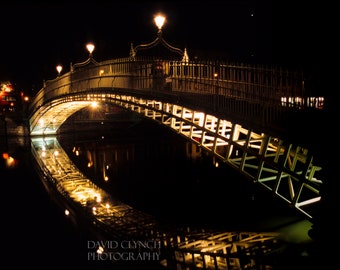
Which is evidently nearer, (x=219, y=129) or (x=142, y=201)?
(x=219, y=129)

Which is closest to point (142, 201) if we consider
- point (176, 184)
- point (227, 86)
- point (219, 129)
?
point (176, 184)

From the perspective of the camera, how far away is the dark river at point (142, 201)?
10859mm

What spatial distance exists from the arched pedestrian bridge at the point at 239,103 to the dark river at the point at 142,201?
124 cm

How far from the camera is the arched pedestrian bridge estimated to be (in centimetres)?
864

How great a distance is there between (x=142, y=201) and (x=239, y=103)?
21.8ft

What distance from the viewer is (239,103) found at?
10.2 metres

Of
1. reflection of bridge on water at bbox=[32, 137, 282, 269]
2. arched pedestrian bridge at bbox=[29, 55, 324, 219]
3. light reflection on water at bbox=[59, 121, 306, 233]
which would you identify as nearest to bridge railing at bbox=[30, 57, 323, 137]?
arched pedestrian bridge at bbox=[29, 55, 324, 219]

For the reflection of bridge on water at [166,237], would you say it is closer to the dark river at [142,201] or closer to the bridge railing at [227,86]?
the dark river at [142,201]

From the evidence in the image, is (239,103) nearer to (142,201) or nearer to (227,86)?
(227,86)

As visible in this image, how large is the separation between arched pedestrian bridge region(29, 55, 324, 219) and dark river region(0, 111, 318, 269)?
1236 millimetres

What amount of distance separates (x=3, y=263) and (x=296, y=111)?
8179 millimetres

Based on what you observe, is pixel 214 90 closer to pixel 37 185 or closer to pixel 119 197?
pixel 119 197

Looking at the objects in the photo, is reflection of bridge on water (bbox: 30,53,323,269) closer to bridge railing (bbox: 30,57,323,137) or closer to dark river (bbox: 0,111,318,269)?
bridge railing (bbox: 30,57,323,137)

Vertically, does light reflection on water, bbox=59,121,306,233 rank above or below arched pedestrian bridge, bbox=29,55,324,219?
below
